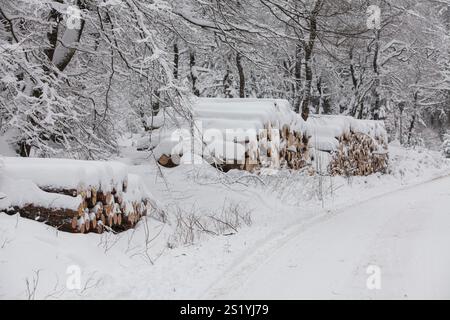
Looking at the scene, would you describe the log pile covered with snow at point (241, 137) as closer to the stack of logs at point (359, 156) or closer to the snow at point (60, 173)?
the stack of logs at point (359, 156)

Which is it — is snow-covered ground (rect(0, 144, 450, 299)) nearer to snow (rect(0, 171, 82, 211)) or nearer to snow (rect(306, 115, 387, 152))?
snow (rect(0, 171, 82, 211))

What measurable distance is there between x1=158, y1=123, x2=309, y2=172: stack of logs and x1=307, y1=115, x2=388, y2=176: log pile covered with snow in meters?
1.00

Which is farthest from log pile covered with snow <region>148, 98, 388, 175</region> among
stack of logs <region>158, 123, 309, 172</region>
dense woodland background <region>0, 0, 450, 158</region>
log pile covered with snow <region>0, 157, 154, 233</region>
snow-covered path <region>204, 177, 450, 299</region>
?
snow-covered path <region>204, 177, 450, 299</region>

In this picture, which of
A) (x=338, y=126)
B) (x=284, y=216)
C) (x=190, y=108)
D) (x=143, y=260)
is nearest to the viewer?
(x=143, y=260)

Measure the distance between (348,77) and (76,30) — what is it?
23946 mm

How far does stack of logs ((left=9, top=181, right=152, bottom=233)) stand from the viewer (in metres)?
5.55

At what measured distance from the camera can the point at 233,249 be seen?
6000 mm

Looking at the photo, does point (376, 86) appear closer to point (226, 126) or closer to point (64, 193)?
point (226, 126)

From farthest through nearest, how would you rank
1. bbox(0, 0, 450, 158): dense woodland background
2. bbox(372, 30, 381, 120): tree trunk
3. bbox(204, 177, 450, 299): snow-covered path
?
bbox(372, 30, 381, 120): tree trunk → bbox(0, 0, 450, 158): dense woodland background → bbox(204, 177, 450, 299): snow-covered path

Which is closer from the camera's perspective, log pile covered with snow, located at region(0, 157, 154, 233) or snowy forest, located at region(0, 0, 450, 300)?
snowy forest, located at region(0, 0, 450, 300)

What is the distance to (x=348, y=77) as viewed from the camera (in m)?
30.3

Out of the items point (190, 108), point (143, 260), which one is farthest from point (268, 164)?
point (143, 260)

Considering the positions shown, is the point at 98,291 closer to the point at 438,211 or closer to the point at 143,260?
the point at 143,260

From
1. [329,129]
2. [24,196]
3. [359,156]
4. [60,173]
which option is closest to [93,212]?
[60,173]
